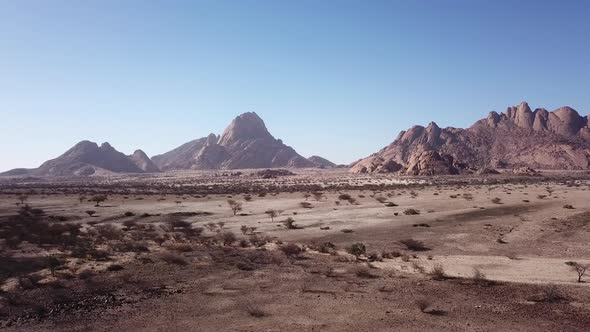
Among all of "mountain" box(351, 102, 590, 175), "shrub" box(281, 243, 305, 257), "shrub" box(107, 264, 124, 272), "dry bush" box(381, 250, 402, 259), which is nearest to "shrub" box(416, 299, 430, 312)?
"dry bush" box(381, 250, 402, 259)

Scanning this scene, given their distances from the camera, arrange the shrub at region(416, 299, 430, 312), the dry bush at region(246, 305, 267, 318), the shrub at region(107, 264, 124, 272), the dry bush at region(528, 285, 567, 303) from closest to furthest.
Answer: the dry bush at region(246, 305, 267, 318), the shrub at region(416, 299, 430, 312), the dry bush at region(528, 285, 567, 303), the shrub at region(107, 264, 124, 272)

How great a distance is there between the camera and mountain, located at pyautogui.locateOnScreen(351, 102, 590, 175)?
14412 centimetres

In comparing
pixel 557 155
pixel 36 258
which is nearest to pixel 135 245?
pixel 36 258

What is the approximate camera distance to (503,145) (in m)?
172

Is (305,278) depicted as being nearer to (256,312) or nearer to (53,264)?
(256,312)

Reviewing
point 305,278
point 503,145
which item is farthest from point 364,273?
point 503,145


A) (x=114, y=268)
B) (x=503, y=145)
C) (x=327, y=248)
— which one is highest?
(x=503, y=145)

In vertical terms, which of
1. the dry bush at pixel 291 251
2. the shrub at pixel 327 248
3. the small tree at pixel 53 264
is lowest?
the shrub at pixel 327 248

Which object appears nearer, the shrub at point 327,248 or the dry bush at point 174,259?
the dry bush at point 174,259

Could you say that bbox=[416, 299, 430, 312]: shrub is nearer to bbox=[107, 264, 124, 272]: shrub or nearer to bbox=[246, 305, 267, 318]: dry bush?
bbox=[246, 305, 267, 318]: dry bush

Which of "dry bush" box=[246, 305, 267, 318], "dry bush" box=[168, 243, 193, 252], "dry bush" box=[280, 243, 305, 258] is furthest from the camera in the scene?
"dry bush" box=[168, 243, 193, 252]

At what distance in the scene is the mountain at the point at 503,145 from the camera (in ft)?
473

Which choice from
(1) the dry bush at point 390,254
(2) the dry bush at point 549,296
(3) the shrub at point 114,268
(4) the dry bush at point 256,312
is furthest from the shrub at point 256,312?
(1) the dry bush at point 390,254

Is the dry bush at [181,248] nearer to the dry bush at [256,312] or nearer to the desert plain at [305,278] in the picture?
the desert plain at [305,278]
